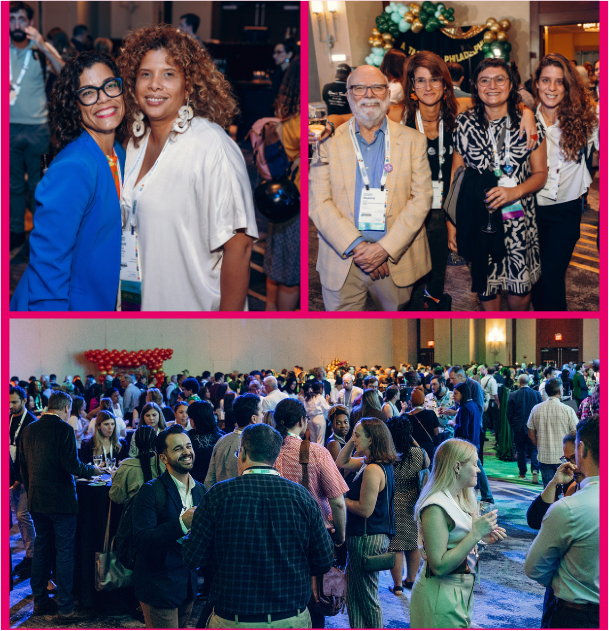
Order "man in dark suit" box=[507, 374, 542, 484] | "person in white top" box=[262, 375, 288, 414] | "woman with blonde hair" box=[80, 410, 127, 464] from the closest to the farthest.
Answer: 1. "woman with blonde hair" box=[80, 410, 127, 464]
2. "person in white top" box=[262, 375, 288, 414]
3. "man in dark suit" box=[507, 374, 542, 484]

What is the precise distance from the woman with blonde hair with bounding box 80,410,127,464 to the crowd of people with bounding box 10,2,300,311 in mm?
1648

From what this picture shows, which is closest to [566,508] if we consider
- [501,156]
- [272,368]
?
[501,156]

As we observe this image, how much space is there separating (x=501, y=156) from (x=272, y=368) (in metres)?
7.72

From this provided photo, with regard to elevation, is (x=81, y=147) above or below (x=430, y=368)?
above

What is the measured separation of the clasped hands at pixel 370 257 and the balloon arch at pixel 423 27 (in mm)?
1323

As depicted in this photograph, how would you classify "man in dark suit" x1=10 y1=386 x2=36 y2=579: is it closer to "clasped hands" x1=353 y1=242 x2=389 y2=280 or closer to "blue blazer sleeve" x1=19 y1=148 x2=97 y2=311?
"blue blazer sleeve" x1=19 y1=148 x2=97 y2=311

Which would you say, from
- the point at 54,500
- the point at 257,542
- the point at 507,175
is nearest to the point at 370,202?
the point at 507,175

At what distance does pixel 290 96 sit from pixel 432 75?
75 cm

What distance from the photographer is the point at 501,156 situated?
338cm

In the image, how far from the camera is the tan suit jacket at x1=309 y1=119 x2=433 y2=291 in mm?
3205

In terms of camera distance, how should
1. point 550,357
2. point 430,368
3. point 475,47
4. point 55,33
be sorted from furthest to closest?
point 430,368
point 55,33
point 550,357
point 475,47

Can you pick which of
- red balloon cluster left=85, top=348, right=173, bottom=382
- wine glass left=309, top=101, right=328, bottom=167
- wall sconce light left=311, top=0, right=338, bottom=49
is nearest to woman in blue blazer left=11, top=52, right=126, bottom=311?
wine glass left=309, top=101, right=328, bottom=167

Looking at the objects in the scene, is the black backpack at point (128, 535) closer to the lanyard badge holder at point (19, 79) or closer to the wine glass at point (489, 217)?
the wine glass at point (489, 217)

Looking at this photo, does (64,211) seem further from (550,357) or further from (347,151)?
(550,357)
